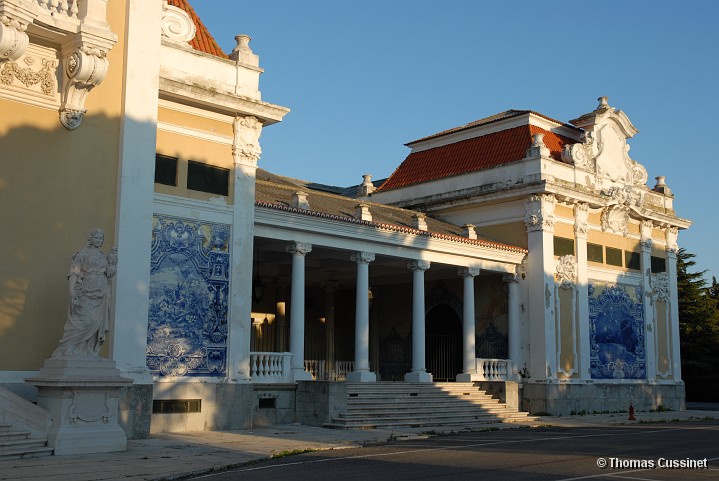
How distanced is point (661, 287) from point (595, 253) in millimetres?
4354

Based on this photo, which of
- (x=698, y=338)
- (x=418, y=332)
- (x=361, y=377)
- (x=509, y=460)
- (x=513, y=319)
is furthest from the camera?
(x=698, y=338)

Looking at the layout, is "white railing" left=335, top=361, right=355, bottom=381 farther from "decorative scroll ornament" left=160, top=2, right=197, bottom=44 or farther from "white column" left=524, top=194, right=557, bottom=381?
"decorative scroll ornament" left=160, top=2, right=197, bottom=44

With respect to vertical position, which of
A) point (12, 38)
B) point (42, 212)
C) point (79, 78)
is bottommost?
point (42, 212)

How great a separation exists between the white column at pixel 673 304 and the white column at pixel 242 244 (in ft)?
64.6

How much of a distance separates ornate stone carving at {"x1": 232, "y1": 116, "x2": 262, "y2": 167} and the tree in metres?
29.6

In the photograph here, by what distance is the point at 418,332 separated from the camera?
982 inches

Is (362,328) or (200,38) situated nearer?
(200,38)

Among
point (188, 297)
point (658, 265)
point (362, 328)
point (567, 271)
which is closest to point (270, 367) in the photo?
point (188, 297)

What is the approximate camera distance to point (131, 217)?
17.1m

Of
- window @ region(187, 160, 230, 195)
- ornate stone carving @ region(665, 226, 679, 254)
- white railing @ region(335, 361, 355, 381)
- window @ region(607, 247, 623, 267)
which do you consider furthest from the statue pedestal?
ornate stone carving @ region(665, 226, 679, 254)

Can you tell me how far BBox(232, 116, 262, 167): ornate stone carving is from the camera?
65.6 ft

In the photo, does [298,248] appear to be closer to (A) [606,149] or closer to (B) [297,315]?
Answer: (B) [297,315]

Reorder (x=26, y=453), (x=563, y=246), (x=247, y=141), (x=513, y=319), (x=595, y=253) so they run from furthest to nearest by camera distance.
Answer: (x=595, y=253), (x=563, y=246), (x=513, y=319), (x=247, y=141), (x=26, y=453)

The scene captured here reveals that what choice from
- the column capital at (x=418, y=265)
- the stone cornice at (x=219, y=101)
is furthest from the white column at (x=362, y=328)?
the stone cornice at (x=219, y=101)
